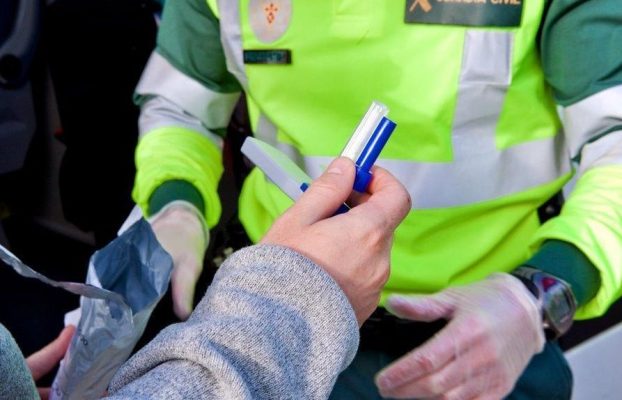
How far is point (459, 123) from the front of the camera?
103 cm

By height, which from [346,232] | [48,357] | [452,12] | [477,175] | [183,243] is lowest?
[48,357]

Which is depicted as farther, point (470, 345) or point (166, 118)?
point (166, 118)

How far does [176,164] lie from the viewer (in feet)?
3.94

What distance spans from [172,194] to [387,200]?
566 mm

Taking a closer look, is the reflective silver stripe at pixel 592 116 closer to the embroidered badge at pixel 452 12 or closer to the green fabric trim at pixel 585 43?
the green fabric trim at pixel 585 43

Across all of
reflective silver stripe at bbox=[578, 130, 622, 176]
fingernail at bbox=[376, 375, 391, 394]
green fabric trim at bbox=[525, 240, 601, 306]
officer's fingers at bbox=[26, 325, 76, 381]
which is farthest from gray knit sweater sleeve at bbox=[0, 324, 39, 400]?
reflective silver stripe at bbox=[578, 130, 622, 176]

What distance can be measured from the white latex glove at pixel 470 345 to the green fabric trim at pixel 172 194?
0.47 m

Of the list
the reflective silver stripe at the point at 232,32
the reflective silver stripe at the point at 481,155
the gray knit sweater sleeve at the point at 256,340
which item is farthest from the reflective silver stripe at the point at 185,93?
the gray knit sweater sleeve at the point at 256,340

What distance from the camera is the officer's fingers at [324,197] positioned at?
68 centimetres

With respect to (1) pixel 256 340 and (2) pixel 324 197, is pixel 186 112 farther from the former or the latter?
(1) pixel 256 340

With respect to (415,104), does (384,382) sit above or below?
below

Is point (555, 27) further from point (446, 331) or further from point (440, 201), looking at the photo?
point (446, 331)

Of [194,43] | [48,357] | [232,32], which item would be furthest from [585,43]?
[48,357]

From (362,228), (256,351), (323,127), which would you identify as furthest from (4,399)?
(323,127)
